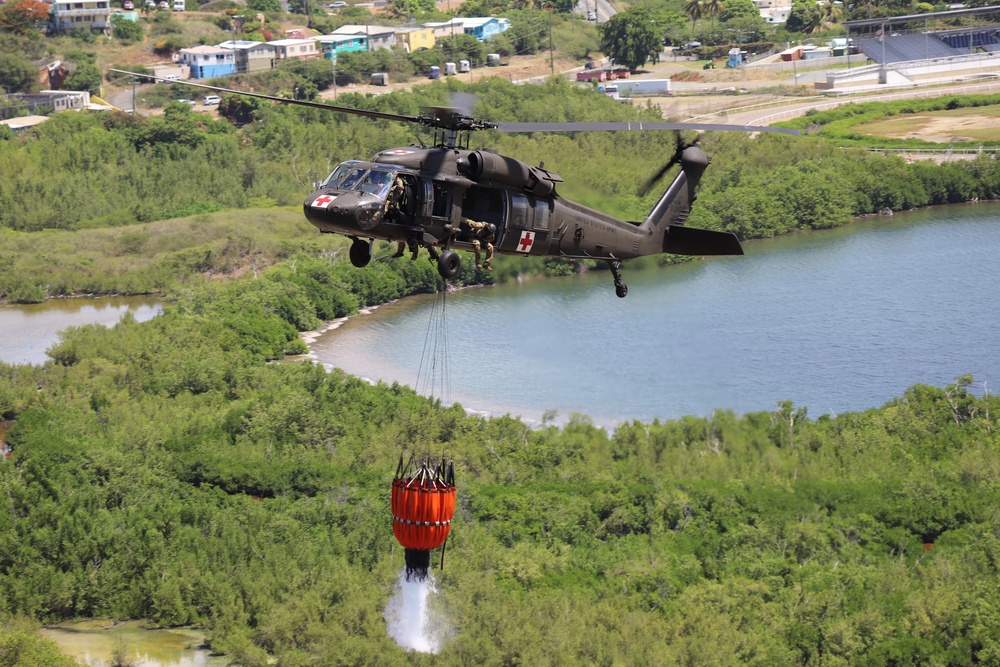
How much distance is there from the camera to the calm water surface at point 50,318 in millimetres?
71125

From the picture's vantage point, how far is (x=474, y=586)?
40156mm

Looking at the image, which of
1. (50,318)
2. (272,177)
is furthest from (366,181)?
(272,177)

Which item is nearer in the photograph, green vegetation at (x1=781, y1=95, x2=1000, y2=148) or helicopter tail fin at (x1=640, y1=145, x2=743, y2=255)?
helicopter tail fin at (x1=640, y1=145, x2=743, y2=255)

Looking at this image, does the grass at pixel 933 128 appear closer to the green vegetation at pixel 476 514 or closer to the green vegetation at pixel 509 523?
the green vegetation at pixel 476 514

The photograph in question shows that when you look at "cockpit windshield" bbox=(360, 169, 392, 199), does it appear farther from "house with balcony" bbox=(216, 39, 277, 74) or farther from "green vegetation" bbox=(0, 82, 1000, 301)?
"house with balcony" bbox=(216, 39, 277, 74)

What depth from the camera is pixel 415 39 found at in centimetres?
14512

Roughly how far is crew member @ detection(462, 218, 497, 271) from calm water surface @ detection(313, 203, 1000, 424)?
2516 centimetres

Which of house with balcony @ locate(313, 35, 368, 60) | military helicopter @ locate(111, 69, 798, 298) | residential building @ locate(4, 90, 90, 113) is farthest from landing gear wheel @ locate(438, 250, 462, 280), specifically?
house with balcony @ locate(313, 35, 368, 60)

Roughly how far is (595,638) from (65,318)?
155 ft

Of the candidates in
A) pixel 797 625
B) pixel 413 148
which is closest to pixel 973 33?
pixel 797 625

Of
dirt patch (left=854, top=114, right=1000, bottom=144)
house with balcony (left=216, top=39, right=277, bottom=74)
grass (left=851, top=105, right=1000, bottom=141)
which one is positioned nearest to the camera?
dirt patch (left=854, top=114, right=1000, bottom=144)

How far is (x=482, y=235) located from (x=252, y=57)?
109m

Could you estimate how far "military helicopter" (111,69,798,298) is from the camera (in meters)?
28.9

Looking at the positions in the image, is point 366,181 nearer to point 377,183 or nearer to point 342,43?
point 377,183
